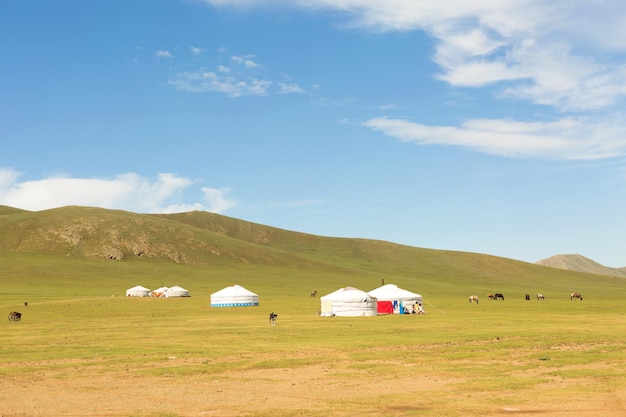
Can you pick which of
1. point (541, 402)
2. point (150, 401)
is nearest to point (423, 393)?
point (541, 402)

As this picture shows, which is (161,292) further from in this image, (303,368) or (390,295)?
(303,368)

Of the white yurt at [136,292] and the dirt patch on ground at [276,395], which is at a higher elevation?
the white yurt at [136,292]

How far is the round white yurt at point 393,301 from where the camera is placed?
193 feet

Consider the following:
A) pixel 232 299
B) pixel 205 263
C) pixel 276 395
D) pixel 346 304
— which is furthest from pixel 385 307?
pixel 205 263

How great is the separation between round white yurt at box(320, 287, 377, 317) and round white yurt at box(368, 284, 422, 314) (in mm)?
3745

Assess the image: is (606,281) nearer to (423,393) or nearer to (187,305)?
(187,305)

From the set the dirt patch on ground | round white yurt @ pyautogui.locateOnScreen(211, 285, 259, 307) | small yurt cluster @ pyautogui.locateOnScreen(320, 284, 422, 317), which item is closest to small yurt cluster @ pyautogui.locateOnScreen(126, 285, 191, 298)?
round white yurt @ pyautogui.locateOnScreen(211, 285, 259, 307)

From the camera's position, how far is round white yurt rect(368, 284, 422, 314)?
58.9 meters

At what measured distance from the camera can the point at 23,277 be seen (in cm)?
10931

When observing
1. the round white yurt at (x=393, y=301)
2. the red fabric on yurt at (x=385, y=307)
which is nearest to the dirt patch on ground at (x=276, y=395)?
the red fabric on yurt at (x=385, y=307)

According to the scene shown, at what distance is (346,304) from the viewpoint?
54.8 metres

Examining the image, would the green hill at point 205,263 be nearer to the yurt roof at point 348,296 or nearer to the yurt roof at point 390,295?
the yurt roof at point 390,295

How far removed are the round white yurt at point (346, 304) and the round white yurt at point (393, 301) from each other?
374 cm

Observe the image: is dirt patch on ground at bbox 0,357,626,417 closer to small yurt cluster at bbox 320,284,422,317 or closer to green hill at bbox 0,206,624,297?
small yurt cluster at bbox 320,284,422,317
